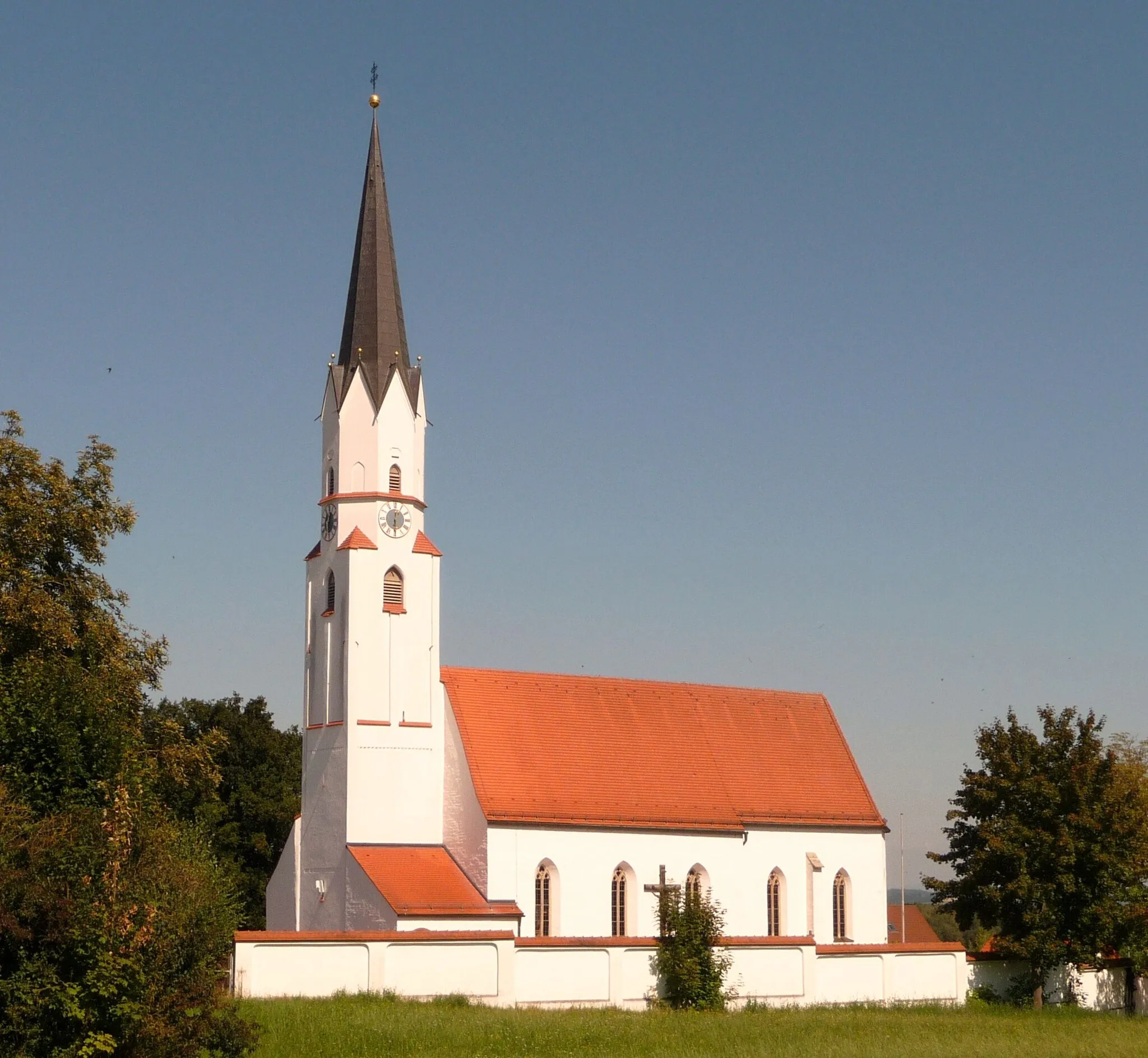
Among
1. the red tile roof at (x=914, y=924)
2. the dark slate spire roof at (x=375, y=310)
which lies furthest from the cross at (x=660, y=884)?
the red tile roof at (x=914, y=924)

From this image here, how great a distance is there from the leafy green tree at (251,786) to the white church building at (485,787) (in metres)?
13.4

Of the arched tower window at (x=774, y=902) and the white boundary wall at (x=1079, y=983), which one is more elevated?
the arched tower window at (x=774, y=902)

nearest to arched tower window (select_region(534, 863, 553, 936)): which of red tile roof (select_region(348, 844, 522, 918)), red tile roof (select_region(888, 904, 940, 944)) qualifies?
red tile roof (select_region(348, 844, 522, 918))

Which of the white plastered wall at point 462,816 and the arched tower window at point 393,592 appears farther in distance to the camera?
the arched tower window at point 393,592

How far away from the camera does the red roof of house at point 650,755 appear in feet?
152

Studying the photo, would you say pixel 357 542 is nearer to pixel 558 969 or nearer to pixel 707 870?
pixel 707 870

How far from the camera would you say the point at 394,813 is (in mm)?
44750

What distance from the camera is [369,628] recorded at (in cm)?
4566

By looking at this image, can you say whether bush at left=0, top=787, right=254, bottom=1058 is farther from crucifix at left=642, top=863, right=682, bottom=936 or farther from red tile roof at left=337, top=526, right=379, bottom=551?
red tile roof at left=337, top=526, right=379, bottom=551

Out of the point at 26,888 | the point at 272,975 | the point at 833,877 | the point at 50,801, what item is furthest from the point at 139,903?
the point at 833,877

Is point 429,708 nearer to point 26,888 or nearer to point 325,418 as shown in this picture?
point 325,418

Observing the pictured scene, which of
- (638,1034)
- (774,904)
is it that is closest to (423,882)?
(774,904)

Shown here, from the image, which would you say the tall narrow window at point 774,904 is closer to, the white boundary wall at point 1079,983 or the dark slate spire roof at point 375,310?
the white boundary wall at point 1079,983

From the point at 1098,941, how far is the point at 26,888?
29248 millimetres
